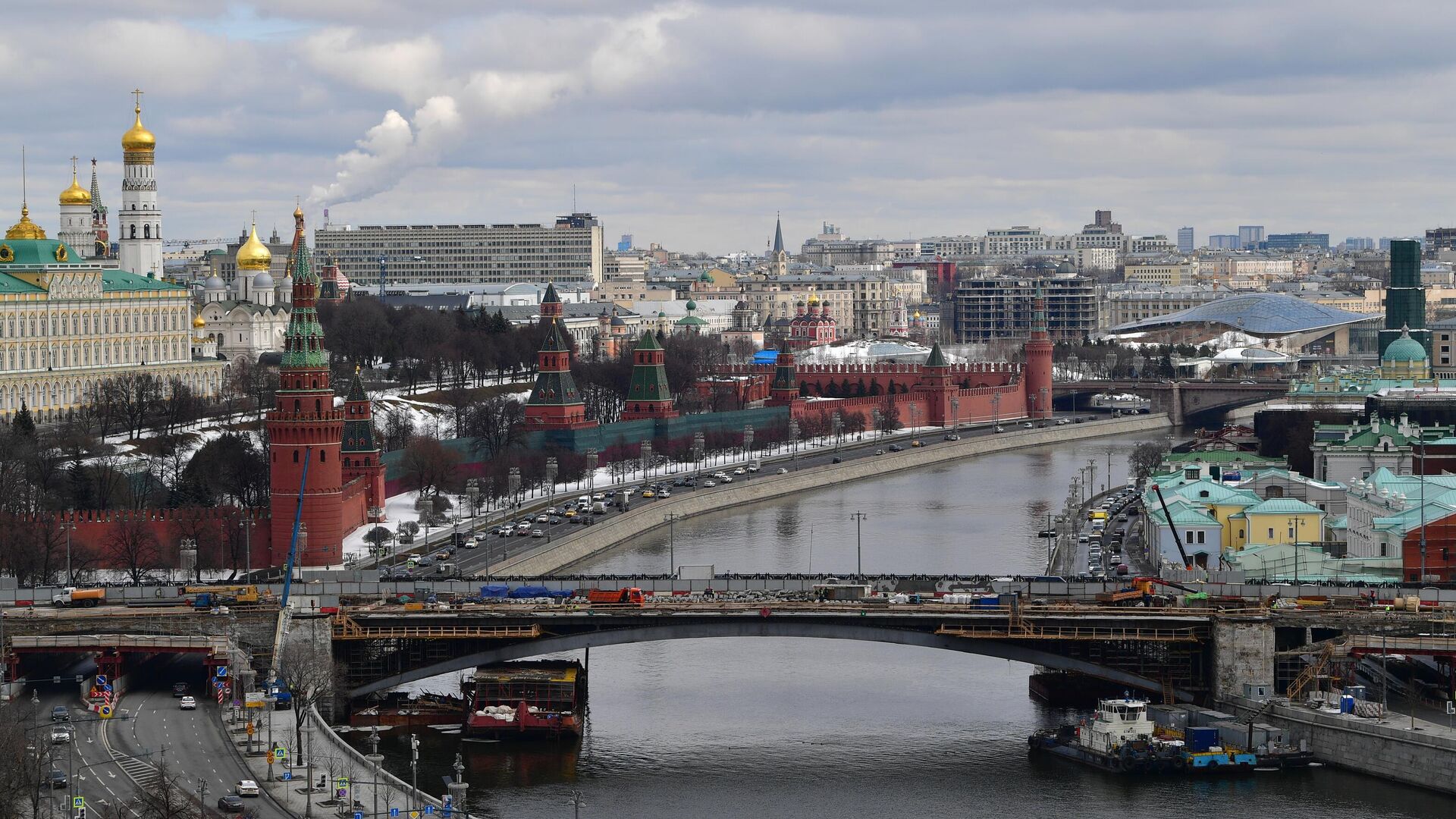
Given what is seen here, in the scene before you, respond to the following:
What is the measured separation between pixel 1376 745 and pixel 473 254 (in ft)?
460

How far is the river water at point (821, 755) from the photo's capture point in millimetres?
34688

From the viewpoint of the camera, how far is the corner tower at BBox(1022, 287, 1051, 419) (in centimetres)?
10544

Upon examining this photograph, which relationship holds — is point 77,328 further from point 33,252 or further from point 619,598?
point 619,598

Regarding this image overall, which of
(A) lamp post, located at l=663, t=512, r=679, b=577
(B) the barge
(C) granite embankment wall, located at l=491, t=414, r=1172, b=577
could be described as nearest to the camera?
(B) the barge

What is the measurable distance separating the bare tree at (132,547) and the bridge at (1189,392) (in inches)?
2309

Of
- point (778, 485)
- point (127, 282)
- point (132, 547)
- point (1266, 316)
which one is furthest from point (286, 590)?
point (1266, 316)

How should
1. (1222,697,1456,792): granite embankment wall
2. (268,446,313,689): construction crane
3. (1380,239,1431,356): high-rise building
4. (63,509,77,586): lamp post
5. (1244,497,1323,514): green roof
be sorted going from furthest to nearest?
(1380,239,1431,356): high-rise building
(1244,497,1323,514): green roof
(63,509,77,586): lamp post
(268,446,313,689): construction crane
(1222,697,1456,792): granite embankment wall

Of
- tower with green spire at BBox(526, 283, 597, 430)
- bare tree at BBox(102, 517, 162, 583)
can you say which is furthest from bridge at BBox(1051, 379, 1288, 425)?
bare tree at BBox(102, 517, 162, 583)

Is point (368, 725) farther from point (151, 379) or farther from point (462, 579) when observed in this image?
point (151, 379)

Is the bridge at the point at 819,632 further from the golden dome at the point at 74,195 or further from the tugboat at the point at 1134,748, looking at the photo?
the golden dome at the point at 74,195

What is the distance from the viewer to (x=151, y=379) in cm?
7438

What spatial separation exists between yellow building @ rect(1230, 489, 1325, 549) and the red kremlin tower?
18027mm

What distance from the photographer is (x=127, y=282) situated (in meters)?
82.4

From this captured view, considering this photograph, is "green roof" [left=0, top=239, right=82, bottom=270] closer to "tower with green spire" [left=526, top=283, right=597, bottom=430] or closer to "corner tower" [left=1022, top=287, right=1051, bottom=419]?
"tower with green spire" [left=526, top=283, right=597, bottom=430]
